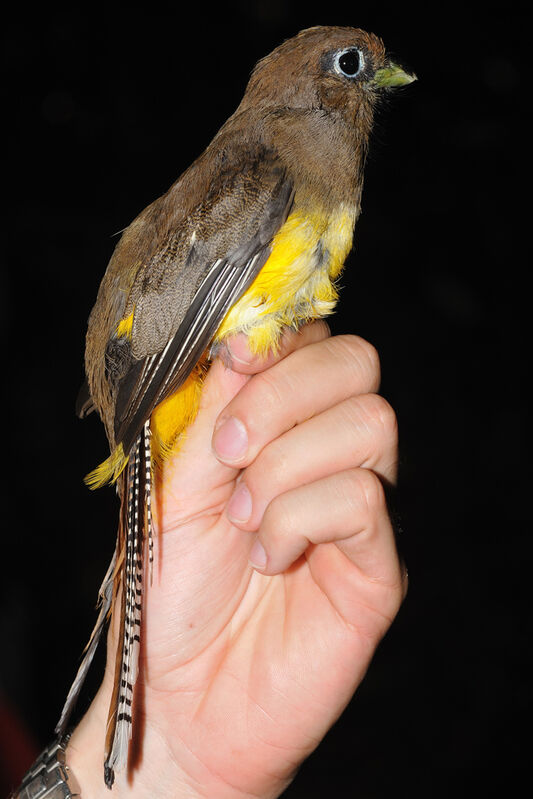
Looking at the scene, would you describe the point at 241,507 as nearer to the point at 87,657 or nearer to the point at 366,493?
the point at 366,493

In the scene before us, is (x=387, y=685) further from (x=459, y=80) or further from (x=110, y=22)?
(x=110, y=22)

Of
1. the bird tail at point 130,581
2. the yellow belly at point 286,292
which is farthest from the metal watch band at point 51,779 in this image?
the yellow belly at point 286,292

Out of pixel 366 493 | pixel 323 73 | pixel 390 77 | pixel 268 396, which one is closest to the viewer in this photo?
pixel 366 493

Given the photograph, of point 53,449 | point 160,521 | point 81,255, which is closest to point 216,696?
point 160,521

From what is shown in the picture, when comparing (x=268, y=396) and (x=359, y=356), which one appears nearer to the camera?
(x=268, y=396)

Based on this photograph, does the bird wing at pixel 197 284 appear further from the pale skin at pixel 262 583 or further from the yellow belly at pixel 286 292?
the pale skin at pixel 262 583

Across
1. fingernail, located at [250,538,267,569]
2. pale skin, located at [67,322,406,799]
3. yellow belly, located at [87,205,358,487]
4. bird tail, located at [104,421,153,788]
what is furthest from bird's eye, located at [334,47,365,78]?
fingernail, located at [250,538,267,569]

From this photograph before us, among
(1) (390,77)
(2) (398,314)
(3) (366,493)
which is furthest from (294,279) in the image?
(2) (398,314)
